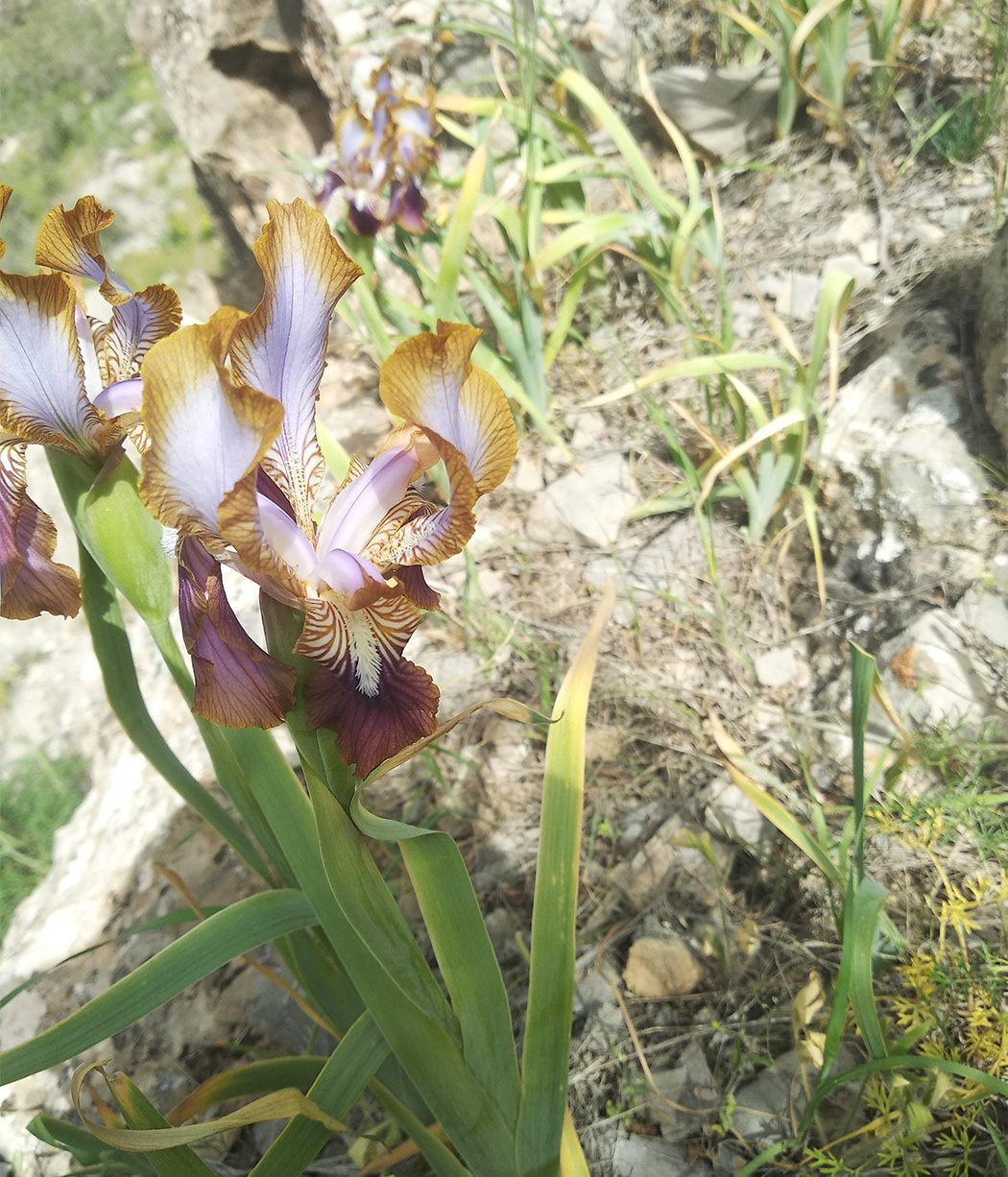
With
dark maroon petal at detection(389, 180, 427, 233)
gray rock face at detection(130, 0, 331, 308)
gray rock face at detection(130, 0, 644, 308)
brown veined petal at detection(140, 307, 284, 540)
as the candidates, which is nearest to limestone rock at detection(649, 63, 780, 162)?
gray rock face at detection(130, 0, 644, 308)

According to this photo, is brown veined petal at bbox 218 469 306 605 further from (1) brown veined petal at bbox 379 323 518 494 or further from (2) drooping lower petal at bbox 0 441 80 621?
(2) drooping lower petal at bbox 0 441 80 621

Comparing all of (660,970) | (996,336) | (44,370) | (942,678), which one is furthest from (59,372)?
(996,336)

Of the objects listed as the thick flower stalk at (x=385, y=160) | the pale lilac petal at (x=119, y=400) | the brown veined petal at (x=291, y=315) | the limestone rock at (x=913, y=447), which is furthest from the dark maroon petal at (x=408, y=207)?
the brown veined petal at (x=291, y=315)

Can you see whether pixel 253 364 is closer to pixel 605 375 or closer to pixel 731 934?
pixel 731 934

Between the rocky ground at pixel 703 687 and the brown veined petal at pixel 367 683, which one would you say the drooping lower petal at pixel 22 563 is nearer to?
the brown veined petal at pixel 367 683

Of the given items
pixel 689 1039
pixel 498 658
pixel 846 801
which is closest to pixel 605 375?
pixel 498 658

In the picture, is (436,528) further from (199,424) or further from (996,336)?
(996,336)
